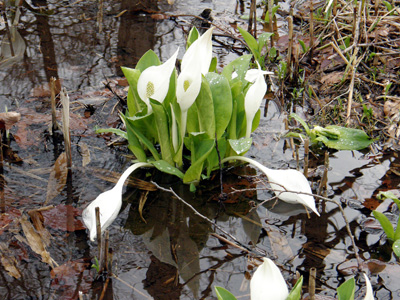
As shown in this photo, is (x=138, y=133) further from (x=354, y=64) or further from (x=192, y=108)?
(x=354, y=64)

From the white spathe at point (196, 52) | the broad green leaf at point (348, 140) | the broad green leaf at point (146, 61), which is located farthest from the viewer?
the broad green leaf at point (348, 140)

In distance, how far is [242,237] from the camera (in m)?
2.08

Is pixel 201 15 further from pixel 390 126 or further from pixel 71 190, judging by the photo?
pixel 71 190

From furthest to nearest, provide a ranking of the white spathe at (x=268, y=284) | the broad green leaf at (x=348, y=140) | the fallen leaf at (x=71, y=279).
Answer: the broad green leaf at (x=348, y=140)
the fallen leaf at (x=71, y=279)
the white spathe at (x=268, y=284)

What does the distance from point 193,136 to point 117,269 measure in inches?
26.5

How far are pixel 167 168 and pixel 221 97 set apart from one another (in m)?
0.40

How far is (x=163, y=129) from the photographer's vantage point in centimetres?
226

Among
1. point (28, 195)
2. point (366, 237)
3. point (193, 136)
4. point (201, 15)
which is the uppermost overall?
point (201, 15)

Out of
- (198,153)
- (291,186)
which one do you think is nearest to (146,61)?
(198,153)

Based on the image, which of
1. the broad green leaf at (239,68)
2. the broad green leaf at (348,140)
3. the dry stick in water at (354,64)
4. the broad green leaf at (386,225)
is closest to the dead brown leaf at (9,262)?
the broad green leaf at (239,68)

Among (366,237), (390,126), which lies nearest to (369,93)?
(390,126)

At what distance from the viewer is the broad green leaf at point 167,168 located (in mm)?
2252

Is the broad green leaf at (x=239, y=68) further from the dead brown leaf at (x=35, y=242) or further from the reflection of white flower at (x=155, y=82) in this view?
the dead brown leaf at (x=35, y=242)

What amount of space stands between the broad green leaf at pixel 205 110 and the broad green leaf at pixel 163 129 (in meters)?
0.15
